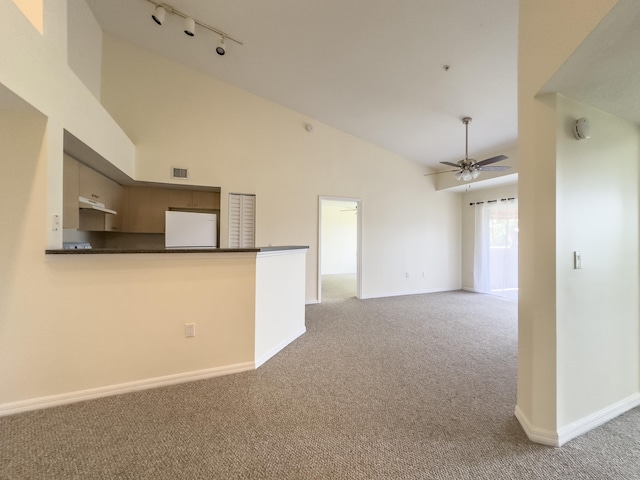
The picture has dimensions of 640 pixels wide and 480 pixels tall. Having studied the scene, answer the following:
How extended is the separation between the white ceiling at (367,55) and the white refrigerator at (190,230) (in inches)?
90.2

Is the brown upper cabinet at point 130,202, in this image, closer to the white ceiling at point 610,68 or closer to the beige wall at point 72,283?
the beige wall at point 72,283

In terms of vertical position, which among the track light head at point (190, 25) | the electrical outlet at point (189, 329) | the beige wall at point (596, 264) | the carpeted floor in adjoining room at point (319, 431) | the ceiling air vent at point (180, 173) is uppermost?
the track light head at point (190, 25)

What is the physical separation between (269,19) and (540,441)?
4288 millimetres

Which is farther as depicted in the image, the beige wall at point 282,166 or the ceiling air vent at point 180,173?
the ceiling air vent at point 180,173

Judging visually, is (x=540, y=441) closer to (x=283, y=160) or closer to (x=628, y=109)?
(x=628, y=109)

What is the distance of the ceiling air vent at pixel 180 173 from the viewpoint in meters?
4.02

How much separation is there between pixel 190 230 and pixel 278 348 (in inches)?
94.6

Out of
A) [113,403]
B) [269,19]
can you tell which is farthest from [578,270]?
Answer: [269,19]

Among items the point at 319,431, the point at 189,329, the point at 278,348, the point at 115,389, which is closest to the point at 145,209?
the point at 189,329

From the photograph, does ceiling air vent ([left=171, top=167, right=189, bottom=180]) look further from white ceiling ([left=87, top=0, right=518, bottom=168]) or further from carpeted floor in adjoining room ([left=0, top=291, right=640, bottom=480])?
carpeted floor in adjoining room ([left=0, top=291, right=640, bottom=480])

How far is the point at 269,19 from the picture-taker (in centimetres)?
287

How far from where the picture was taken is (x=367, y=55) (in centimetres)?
307

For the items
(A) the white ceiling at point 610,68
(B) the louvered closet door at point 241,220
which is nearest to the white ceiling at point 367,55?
(A) the white ceiling at point 610,68

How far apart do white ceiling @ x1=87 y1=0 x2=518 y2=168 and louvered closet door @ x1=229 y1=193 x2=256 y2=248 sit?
182 cm
